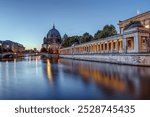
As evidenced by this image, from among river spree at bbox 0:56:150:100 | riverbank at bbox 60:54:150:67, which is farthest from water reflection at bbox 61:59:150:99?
A: riverbank at bbox 60:54:150:67

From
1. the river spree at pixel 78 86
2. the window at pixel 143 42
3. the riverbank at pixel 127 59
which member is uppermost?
the window at pixel 143 42

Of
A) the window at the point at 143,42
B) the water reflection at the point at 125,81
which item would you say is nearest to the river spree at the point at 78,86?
the water reflection at the point at 125,81

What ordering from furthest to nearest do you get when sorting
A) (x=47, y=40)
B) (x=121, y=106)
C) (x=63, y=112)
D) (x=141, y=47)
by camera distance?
(x=47, y=40)
(x=141, y=47)
(x=121, y=106)
(x=63, y=112)

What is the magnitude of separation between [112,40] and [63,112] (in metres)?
36.2

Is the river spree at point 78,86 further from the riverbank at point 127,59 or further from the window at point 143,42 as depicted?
the window at point 143,42

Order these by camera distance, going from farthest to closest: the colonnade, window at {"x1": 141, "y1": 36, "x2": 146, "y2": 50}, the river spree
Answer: the colonnade < window at {"x1": 141, "y1": 36, "x2": 146, "y2": 50} < the river spree

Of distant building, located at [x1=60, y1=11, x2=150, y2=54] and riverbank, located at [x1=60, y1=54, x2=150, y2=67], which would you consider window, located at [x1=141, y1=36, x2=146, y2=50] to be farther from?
riverbank, located at [x1=60, y1=54, x2=150, y2=67]

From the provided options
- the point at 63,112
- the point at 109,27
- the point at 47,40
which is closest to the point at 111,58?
the point at 109,27

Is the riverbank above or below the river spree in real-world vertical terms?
above

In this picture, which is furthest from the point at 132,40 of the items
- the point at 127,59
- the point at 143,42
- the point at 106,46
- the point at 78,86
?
the point at 78,86

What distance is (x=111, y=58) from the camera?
1405 inches

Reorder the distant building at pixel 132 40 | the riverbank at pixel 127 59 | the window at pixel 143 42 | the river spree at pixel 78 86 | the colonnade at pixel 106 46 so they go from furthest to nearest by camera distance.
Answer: the colonnade at pixel 106 46 < the window at pixel 143 42 < the distant building at pixel 132 40 < the riverbank at pixel 127 59 < the river spree at pixel 78 86

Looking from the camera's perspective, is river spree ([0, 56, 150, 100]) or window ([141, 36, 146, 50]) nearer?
river spree ([0, 56, 150, 100])

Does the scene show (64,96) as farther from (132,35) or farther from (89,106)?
(132,35)
